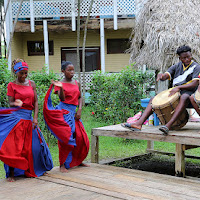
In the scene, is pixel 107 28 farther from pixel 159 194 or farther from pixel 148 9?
pixel 159 194

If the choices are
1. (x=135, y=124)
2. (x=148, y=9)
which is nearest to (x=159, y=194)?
(x=135, y=124)

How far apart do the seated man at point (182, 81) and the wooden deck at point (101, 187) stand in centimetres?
81

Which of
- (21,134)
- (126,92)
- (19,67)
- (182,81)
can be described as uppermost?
(19,67)

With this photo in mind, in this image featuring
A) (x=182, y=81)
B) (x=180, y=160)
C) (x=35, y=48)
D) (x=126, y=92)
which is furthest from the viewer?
(x=35, y=48)

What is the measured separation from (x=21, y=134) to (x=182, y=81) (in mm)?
2586

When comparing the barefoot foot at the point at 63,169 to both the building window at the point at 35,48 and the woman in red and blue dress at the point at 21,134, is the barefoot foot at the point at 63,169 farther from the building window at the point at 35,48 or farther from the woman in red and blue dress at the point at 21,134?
the building window at the point at 35,48

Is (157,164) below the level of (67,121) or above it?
below

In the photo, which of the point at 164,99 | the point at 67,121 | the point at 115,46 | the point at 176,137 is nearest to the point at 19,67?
the point at 67,121

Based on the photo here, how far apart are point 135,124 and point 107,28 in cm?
1154

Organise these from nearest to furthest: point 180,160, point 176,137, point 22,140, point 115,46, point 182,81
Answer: point 22,140
point 176,137
point 180,160
point 182,81
point 115,46

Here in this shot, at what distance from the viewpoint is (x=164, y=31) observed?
1088 cm

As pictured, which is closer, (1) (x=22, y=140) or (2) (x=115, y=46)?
(1) (x=22, y=140)

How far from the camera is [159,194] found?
365cm

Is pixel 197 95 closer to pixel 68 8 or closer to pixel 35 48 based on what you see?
pixel 68 8
